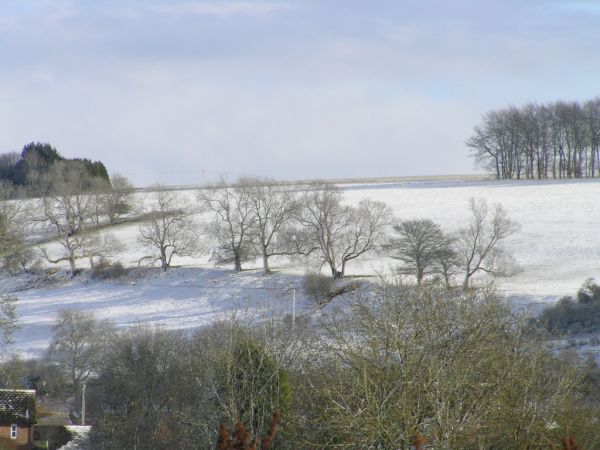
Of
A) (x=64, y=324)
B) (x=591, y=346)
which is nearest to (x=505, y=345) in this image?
(x=591, y=346)

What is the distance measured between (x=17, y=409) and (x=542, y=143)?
6903 centimetres

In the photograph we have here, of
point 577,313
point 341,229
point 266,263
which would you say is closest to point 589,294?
point 577,313

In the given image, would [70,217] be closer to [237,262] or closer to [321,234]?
[237,262]

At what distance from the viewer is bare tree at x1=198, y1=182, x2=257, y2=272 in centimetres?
5691

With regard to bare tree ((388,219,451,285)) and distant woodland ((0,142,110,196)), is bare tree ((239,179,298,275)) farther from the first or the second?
distant woodland ((0,142,110,196))

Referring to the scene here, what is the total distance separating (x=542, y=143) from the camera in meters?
86.4

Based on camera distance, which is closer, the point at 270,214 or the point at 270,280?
the point at 270,280

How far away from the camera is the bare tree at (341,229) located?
52.3 metres

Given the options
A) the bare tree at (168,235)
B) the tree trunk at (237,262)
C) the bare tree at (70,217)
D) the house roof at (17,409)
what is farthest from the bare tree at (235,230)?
the house roof at (17,409)

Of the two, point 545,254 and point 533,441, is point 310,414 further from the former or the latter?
point 545,254

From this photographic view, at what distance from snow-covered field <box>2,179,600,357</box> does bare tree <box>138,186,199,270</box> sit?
50.6 inches

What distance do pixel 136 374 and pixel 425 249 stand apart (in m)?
23.9

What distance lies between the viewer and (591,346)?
3130 centimetres

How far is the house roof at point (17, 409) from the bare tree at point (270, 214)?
25.5 metres
